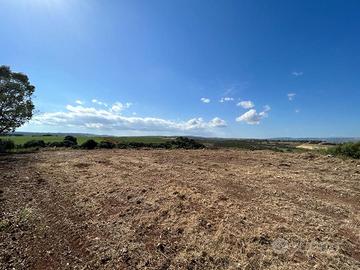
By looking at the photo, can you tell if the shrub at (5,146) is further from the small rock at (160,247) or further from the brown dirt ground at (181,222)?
the small rock at (160,247)

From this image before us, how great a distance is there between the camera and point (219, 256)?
565 cm

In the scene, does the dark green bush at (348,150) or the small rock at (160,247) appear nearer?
the small rock at (160,247)

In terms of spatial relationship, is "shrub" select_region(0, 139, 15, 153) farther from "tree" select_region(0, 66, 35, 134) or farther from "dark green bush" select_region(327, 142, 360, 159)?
"dark green bush" select_region(327, 142, 360, 159)

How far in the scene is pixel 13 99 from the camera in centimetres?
2769

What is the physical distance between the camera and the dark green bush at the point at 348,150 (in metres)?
19.6

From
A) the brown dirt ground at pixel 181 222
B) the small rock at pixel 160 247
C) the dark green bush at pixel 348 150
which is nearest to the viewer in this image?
the brown dirt ground at pixel 181 222

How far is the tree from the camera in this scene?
27.1 metres

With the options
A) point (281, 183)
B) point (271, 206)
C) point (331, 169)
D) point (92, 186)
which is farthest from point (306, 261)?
point (331, 169)

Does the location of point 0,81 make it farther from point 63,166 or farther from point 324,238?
point 324,238

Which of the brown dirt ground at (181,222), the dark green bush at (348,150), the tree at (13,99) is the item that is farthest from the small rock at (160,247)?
the tree at (13,99)

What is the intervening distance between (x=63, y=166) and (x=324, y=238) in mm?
15238

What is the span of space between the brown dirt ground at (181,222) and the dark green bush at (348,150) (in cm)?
703

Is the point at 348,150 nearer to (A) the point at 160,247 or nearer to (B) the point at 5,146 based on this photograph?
(A) the point at 160,247

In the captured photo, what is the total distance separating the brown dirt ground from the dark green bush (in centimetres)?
703
